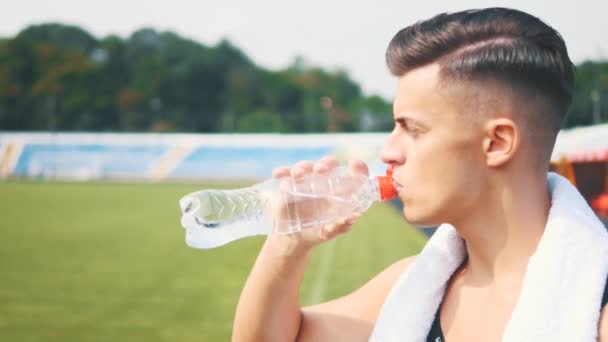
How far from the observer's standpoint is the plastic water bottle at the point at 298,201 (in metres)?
1.69

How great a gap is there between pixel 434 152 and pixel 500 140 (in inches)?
6.9

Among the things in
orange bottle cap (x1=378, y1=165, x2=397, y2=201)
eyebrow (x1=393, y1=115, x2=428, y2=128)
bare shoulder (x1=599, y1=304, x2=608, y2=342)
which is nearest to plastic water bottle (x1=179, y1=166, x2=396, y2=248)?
orange bottle cap (x1=378, y1=165, x2=397, y2=201)

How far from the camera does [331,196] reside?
1822mm

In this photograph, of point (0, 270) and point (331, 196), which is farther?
point (0, 270)

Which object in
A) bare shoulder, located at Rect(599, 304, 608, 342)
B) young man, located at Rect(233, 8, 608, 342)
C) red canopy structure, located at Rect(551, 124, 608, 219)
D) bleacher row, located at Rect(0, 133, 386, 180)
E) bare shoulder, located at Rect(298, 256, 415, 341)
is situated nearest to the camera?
bare shoulder, located at Rect(599, 304, 608, 342)

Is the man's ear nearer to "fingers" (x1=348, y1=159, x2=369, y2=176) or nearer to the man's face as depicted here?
the man's face

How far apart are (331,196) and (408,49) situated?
0.48 m

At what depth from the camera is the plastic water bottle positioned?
1690 mm

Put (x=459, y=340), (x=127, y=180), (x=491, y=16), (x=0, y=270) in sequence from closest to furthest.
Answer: (x=491, y=16) < (x=459, y=340) < (x=0, y=270) < (x=127, y=180)

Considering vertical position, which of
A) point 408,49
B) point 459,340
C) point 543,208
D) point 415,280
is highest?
point 408,49

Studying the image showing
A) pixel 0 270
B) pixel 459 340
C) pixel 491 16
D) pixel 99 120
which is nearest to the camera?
pixel 491 16

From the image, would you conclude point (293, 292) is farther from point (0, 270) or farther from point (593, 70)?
point (0, 270)

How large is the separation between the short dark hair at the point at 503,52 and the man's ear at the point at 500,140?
0.33 ft

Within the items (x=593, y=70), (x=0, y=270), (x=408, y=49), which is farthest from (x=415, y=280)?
(x=0, y=270)
